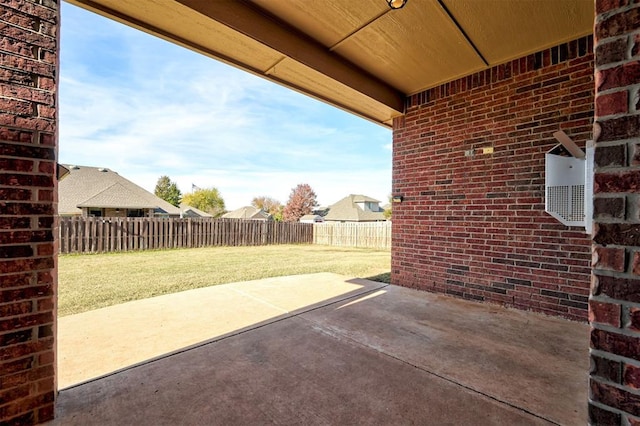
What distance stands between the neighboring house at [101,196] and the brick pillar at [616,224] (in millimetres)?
17613

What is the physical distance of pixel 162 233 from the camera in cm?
1073

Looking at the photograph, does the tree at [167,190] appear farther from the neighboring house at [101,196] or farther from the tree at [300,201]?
the neighboring house at [101,196]

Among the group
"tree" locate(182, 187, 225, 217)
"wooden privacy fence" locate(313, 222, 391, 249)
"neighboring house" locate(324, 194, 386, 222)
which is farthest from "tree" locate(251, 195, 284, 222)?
"wooden privacy fence" locate(313, 222, 391, 249)

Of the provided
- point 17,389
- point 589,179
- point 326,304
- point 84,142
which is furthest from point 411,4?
point 84,142

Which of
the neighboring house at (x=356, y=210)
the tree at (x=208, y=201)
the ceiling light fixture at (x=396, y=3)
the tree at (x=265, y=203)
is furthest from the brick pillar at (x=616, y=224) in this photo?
the tree at (x=265, y=203)

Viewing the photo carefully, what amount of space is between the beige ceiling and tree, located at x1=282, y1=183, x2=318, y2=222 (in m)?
36.0

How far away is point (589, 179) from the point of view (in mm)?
1227

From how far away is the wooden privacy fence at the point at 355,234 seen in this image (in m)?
12.9

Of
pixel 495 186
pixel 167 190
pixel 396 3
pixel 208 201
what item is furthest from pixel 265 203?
pixel 396 3

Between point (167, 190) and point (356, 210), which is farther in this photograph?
point (167, 190)

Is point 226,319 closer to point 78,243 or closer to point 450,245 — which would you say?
point 450,245

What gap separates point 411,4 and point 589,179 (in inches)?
87.3

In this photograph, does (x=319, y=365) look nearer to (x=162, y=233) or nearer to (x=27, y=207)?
(x=27, y=207)

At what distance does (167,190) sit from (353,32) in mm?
44075
